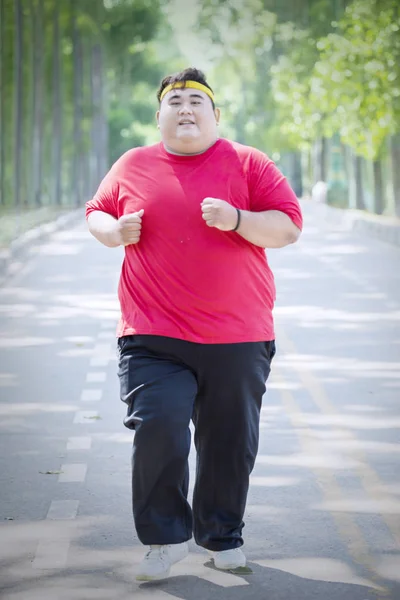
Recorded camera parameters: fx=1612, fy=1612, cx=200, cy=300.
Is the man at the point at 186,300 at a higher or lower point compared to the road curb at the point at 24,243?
lower

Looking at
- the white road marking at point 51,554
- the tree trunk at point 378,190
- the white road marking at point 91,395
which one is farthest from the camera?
the tree trunk at point 378,190

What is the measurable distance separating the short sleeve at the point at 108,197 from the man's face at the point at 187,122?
270 millimetres

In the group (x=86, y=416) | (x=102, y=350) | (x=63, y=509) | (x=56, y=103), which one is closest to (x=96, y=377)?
(x=102, y=350)

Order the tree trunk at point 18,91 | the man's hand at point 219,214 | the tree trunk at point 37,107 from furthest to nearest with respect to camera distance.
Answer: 1. the tree trunk at point 37,107
2. the tree trunk at point 18,91
3. the man's hand at point 219,214

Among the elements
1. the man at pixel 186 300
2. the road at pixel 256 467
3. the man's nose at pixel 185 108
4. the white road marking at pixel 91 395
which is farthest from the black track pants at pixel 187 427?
the white road marking at pixel 91 395

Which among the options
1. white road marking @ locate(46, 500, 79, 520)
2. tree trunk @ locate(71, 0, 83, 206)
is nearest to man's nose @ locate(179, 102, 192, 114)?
white road marking @ locate(46, 500, 79, 520)

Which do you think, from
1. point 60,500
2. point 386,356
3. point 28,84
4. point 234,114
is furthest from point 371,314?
point 234,114

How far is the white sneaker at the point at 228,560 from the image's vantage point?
646 centimetres

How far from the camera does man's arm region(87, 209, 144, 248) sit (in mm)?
6195

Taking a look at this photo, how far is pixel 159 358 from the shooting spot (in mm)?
6332

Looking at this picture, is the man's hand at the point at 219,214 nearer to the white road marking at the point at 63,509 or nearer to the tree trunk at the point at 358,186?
the white road marking at the point at 63,509

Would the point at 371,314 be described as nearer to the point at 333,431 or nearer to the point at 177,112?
the point at 333,431

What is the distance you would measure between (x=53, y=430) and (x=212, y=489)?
4.08m

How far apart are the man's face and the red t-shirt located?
0.05m
